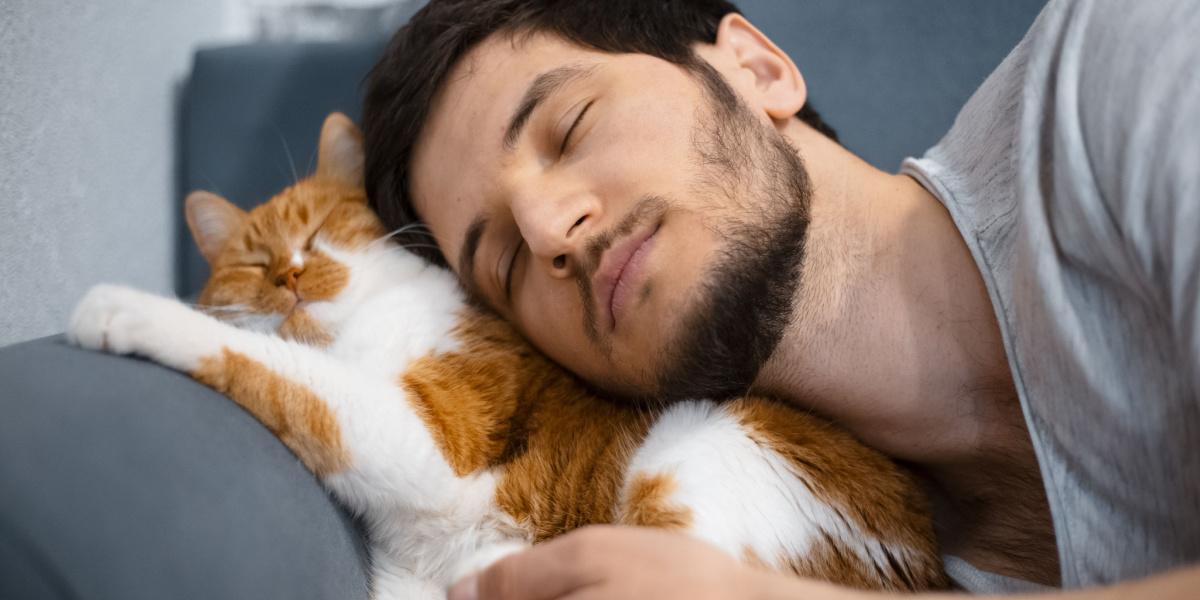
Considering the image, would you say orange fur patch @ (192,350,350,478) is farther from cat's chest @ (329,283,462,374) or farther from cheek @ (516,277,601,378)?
cheek @ (516,277,601,378)

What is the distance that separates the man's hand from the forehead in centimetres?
52

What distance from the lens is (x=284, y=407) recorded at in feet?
3.26

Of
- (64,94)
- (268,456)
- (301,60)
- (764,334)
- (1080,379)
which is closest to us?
(1080,379)

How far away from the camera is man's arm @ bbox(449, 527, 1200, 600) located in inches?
27.0

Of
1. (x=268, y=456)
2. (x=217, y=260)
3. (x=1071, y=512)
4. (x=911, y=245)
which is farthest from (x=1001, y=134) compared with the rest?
(x=217, y=260)

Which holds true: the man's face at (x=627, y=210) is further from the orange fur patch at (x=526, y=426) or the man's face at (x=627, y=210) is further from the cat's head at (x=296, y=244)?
the cat's head at (x=296, y=244)

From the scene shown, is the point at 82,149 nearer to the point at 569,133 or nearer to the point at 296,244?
the point at 296,244

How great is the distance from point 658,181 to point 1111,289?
1.64ft

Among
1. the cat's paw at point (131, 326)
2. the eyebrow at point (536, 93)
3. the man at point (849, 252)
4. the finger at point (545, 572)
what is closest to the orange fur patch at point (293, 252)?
the man at point (849, 252)

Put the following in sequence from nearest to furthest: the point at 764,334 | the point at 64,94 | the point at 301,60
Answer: the point at 764,334, the point at 64,94, the point at 301,60

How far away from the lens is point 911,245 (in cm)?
104

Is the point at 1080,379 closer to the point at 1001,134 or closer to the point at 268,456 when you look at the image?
the point at 1001,134

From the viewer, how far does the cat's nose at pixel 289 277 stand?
1.31 metres

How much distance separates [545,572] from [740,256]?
0.45 meters
